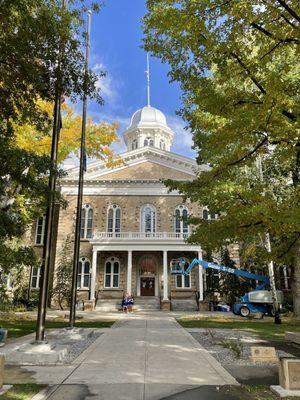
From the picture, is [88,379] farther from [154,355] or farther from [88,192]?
[88,192]

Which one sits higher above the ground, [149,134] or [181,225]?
[149,134]

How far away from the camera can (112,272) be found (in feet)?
105

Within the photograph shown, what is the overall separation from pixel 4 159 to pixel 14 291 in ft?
82.4

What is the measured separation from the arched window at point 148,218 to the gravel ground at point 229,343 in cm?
1835

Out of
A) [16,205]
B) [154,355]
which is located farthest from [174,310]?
[154,355]

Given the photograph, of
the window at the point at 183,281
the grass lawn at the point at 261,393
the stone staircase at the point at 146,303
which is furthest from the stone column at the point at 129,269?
the grass lawn at the point at 261,393

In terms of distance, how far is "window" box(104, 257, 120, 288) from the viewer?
31766 mm

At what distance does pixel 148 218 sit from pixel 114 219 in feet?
10.2

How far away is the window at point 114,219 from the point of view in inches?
1313

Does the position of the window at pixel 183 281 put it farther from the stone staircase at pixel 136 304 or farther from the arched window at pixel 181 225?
the arched window at pixel 181 225

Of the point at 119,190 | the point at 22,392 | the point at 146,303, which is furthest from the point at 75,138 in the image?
the point at 22,392

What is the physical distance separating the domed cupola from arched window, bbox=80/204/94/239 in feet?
49.3

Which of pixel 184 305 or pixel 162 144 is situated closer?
pixel 184 305

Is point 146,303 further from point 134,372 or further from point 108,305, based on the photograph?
point 134,372
